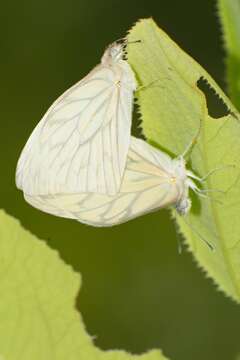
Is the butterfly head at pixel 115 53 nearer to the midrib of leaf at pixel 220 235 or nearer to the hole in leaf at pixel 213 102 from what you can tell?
the hole in leaf at pixel 213 102

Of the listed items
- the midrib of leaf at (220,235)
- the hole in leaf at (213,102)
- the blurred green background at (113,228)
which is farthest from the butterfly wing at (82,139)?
the blurred green background at (113,228)

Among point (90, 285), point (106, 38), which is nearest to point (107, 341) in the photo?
point (90, 285)

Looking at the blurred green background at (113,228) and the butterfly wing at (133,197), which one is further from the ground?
the butterfly wing at (133,197)

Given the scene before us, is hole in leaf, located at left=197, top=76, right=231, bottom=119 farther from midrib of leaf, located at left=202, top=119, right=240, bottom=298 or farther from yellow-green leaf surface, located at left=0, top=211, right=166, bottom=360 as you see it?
yellow-green leaf surface, located at left=0, top=211, right=166, bottom=360

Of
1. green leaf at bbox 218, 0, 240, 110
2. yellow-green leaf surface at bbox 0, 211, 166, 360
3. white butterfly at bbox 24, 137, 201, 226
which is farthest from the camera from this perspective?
white butterfly at bbox 24, 137, 201, 226

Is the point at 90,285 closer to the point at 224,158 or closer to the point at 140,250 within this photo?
the point at 140,250

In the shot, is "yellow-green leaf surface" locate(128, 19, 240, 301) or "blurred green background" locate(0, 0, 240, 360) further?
"blurred green background" locate(0, 0, 240, 360)

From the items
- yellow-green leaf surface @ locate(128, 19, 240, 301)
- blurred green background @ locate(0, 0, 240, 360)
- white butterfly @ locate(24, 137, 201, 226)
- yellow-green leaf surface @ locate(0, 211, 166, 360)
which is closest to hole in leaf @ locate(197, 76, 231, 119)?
yellow-green leaf surface @ locate(128, 19, 240, 301)

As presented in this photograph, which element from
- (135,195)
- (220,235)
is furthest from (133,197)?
(220,235)
